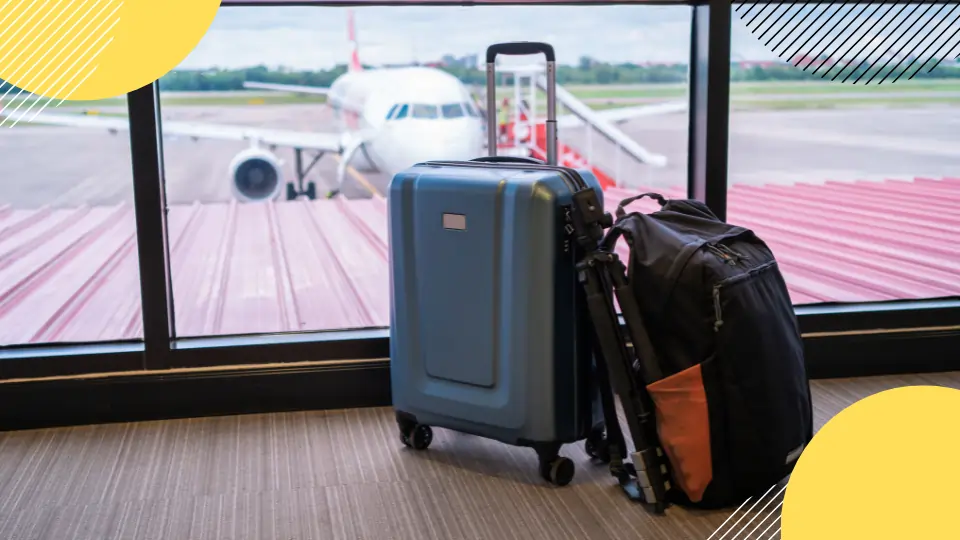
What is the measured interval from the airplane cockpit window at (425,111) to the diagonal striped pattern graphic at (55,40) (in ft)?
16.0

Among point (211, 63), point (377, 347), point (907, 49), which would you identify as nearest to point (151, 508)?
point (377, 347)

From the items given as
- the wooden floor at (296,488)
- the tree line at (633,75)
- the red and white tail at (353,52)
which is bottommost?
the wooden floor at (296,488)

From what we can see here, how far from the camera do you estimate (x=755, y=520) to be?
158cm

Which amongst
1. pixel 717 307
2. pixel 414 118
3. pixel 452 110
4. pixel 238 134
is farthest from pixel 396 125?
→ pixel 717 307

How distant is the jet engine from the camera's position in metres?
5.28

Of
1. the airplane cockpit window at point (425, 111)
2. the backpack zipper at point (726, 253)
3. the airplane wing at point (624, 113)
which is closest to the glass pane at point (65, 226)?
the backpack zipper at point (726, 253)

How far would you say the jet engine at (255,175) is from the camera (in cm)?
528

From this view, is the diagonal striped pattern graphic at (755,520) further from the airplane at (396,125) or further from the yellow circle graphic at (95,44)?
the airplane at (396,125)

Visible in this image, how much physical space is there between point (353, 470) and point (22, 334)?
272cm

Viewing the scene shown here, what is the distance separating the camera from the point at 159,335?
2.08 m

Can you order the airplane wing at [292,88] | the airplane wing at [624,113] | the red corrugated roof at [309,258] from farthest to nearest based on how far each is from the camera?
the airplane wing at [292,88] < the airplane wing at [624,113] < the red corrugated roof at [309,258]

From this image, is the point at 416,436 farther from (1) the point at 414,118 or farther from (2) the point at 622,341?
(1) the point at 414,118

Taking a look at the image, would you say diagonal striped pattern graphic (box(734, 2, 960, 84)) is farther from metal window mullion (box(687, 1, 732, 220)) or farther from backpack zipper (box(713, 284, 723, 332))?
backpack zipper (box(713, 284, 723, 332))

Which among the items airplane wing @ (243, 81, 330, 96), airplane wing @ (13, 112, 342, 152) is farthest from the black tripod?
airplane wing @ (243, 81, 330, 96)
